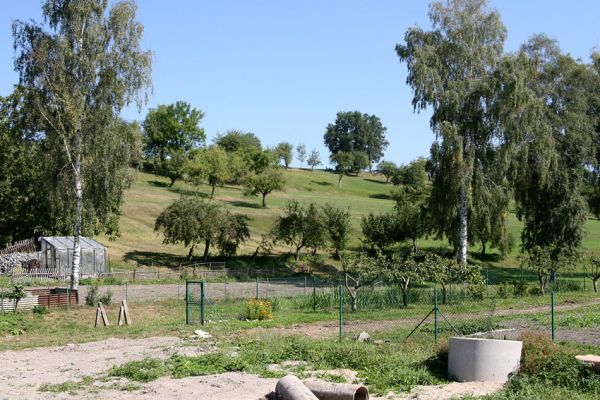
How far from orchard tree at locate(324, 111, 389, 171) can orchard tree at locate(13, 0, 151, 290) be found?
5326 inches

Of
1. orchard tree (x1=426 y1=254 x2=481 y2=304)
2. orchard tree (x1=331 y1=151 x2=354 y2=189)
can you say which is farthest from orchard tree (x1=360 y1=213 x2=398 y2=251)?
orchard tree (x1=331 y1=151 x2=354 y2=189)

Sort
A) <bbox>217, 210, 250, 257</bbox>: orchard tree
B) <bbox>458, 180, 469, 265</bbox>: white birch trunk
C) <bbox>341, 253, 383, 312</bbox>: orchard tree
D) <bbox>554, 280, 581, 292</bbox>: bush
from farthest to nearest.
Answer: <bbox>217, 210, 250, 257</bbox>: orchard tree → <bbox>554, 280, 581, 292</bbox>: bush → <bbox>458, 180, 469, 265</bbox>: white birch trunk → <bbox>341, 253, 383, 312</bbox>: orchard tree

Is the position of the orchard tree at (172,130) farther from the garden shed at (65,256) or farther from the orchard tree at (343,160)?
the garden shed at (65,256)

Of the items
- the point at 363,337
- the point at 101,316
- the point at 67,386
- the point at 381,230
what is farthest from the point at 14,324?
the point at 381,230

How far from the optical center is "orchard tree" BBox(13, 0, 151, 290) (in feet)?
106

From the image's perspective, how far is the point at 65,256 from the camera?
48531 mm

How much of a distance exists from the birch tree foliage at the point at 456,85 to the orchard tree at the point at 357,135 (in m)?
125

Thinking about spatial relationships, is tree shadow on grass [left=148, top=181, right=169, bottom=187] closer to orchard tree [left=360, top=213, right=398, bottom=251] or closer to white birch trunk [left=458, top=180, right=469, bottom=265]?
orchard tree [left=360, top=213, right=398, bottom=251]

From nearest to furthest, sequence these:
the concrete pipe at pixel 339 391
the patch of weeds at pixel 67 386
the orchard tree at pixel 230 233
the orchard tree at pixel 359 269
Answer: the concrete pipe at pixel 339 391
the patch of weeds at pixel 67 386
the orchard tree at pixel 359 269
the orchard tree at pixel 230 233

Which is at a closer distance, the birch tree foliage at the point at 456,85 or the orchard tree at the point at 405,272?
the orchard tree at the point at 405,272

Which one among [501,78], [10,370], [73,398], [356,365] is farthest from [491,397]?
[501,78]

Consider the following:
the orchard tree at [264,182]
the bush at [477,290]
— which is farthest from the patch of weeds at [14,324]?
the orchard tree at [264,182]

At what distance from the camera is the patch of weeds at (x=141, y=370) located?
15508 millimetres

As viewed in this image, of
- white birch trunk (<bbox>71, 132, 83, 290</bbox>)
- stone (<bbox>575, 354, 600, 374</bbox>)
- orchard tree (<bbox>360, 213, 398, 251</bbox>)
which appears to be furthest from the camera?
orchard tree (<bbox>360, 213, 398, 251</bbox>)
